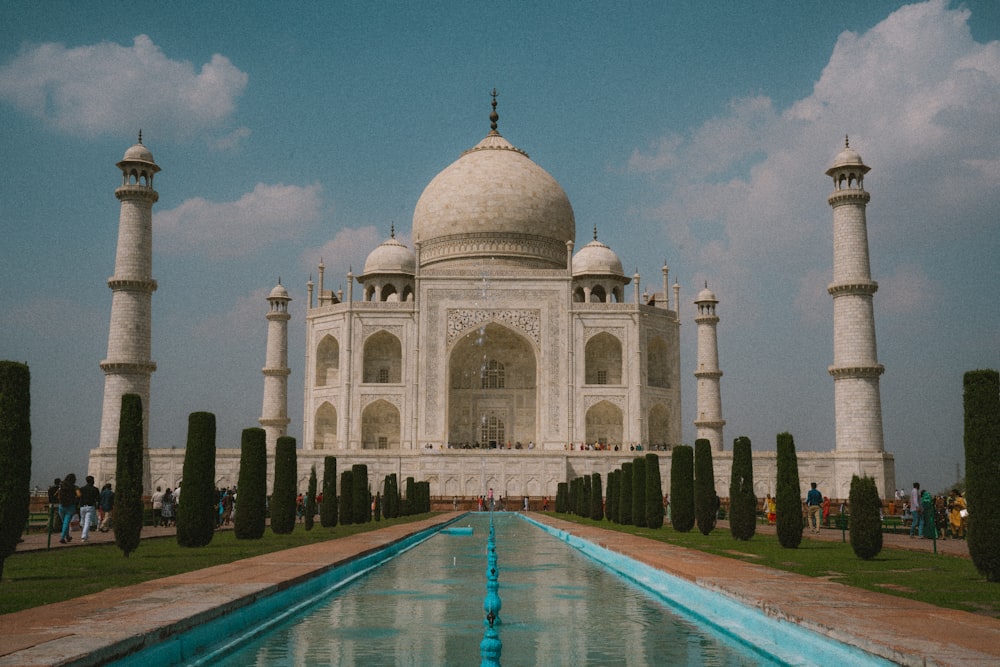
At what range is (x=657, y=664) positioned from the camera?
409cm

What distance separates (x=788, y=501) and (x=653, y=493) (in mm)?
4623

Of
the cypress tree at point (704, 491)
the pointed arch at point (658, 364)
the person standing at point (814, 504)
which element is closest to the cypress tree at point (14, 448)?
the cypress tree at point (704, 491)

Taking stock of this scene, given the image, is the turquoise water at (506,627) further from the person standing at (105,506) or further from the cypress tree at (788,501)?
the person standing at (105,506)

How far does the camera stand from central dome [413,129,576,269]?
112 ft

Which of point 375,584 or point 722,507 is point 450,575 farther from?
point 722,507

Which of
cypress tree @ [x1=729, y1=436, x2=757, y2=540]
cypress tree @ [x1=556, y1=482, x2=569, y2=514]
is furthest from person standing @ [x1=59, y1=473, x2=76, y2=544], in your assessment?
cypress tree @ [x1=556, y1=482, x2=569, y2=514]

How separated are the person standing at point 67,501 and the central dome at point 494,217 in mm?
23223

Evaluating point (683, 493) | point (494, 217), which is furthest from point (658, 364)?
point (683, 493)

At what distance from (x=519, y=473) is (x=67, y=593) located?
2101 cm

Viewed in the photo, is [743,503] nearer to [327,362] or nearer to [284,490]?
[284,490]

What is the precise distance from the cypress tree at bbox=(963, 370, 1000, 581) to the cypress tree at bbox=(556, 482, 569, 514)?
17786 mm

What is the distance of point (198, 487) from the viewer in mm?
10125

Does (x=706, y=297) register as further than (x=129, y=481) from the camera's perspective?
Yes

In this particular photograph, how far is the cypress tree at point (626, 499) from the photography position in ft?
56.1
